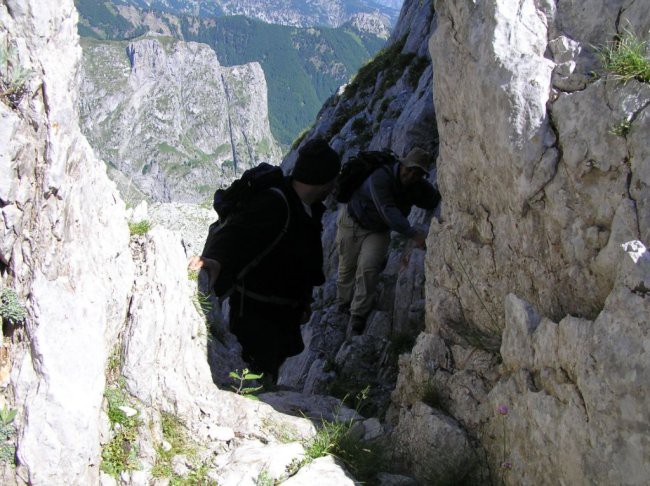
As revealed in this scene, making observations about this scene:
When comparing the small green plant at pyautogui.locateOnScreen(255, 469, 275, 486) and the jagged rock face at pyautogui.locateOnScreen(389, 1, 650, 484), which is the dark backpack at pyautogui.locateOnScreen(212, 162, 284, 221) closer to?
the jagged rock face at pyautogui.locateOnScreen(389, 1, 650, 484)

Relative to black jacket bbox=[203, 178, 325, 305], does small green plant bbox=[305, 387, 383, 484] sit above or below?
below

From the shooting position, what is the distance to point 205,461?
20.8ft

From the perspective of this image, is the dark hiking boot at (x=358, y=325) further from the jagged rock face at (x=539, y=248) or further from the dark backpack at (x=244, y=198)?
the jagged rock face at (x=539, y=248)

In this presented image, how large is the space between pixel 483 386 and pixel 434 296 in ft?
5.55

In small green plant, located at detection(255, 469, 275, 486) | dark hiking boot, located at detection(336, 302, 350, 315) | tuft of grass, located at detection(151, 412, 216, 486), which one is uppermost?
small green plant, located at detection(255, 469, 275, 486)

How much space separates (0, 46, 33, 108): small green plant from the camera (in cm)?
524

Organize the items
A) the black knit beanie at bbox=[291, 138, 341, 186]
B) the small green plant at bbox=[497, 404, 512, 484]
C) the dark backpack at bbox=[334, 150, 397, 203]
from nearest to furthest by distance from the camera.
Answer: the small green plant at bbox=[497, 404, 512, 484] < the black knit beanie at bbox=[291, 138, 341, 186] < the dark backpack at bbox=[334, 150, 397, 203]

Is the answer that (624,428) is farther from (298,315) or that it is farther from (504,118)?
(298,315)

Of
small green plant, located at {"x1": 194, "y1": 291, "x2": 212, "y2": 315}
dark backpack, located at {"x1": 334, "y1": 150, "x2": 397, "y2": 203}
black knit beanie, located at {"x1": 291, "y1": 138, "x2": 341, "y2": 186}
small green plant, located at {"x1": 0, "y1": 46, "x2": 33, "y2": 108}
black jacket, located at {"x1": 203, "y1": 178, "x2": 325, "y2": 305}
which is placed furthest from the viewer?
dark backpack, located at {"x1": 334, "y1": 150, "x2": 397, "y2": 203}

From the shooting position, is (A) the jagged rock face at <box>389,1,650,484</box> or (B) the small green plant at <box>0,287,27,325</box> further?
(B) the small green plant at <box>0,287,27,325</box>

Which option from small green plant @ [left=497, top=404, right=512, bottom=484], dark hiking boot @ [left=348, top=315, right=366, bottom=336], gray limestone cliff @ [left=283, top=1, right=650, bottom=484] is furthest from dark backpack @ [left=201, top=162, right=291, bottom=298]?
dark hiking boot @ [left=348, top=315, right=366, bottom=336]

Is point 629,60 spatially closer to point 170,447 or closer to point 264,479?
point 264,479

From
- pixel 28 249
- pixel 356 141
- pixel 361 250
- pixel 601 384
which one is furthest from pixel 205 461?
pixel 356 141

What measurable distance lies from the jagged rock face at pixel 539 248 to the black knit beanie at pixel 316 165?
5.98 ft
